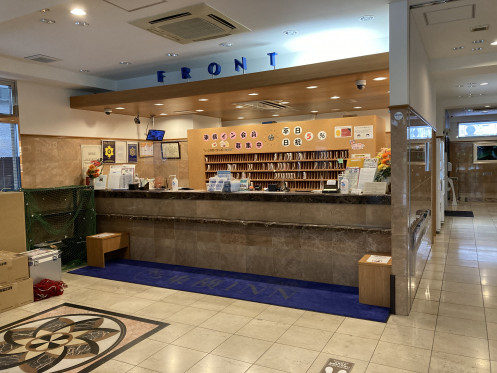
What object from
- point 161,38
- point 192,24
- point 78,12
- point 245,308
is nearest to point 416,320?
point 245,308

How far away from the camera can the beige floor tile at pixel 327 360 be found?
10.7 ft

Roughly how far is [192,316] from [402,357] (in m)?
2.26

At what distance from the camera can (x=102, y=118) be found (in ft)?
29.6

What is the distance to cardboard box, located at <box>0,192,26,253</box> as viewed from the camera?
5.54 meters

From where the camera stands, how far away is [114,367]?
342 cm

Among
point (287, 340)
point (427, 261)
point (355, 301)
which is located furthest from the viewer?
point (427, 261)

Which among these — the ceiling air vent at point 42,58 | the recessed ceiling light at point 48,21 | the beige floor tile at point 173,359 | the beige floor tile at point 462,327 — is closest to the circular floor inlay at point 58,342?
the beige floor tile at point 173,359

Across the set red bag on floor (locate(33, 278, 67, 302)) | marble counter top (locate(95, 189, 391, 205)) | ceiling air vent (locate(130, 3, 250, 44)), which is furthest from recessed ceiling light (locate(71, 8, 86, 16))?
red bag on floor (locate(33, 278, 67, 302))

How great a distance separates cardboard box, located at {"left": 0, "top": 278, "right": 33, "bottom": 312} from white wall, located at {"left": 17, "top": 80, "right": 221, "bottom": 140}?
3450 millimetres

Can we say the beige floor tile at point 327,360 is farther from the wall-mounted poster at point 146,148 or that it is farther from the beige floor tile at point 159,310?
the wall-mounted poster at point 146,148

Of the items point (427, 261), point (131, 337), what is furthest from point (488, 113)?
point (131, 337)

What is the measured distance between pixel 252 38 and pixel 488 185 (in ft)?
48.5

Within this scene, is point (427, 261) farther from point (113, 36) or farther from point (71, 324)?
point (113, 36)

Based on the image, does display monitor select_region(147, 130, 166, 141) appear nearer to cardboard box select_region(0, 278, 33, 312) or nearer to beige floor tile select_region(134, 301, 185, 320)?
cardboard box select_region(0, 278, 33, 312)
